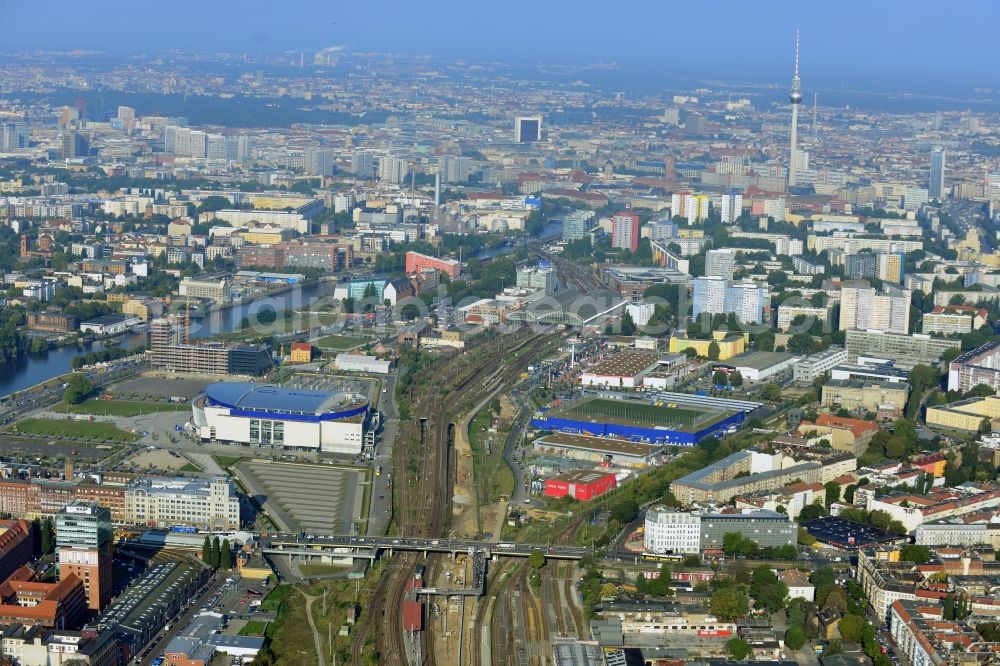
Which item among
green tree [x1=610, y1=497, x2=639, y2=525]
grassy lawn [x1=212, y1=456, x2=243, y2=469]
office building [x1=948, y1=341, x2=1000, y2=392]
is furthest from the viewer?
office building [x1=948, y1=341, x2=1000, y2=392]

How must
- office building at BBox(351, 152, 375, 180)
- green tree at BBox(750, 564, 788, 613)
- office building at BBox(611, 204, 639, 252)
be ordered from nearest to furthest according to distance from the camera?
green tree at BBox(750, 564, 788, 613)
office building at BBox(611, 204, 639, 252)
office building at BBox(351, 152, 375, 180)

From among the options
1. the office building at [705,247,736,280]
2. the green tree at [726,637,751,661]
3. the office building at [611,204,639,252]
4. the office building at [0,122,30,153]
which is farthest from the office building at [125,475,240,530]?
the office building at [0,122,30,153]

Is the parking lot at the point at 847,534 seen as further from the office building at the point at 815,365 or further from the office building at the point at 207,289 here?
the office building at the point at 207,289

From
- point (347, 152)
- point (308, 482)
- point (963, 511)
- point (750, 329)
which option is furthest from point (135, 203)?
point (963, 511)

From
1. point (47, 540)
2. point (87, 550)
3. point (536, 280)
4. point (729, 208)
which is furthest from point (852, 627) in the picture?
point (729, 208)

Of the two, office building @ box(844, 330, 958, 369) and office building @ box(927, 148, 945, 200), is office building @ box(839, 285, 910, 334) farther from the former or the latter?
office building @ box(927, 148, 945, 200)

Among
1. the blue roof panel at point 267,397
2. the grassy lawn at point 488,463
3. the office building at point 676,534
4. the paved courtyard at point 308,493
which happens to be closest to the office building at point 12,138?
the blue roof panel at point 267,397
